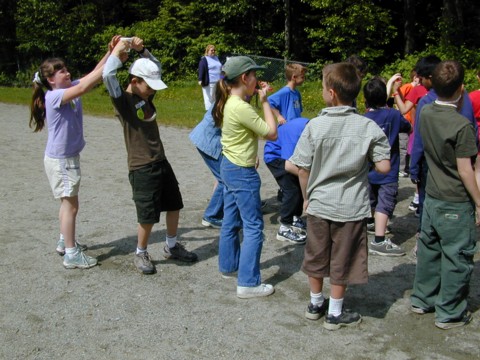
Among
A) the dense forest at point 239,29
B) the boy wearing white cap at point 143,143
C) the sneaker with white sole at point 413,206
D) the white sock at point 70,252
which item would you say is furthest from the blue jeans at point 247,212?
the dense forest at point 239,29

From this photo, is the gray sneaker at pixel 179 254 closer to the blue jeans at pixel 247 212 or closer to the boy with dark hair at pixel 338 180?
the blue jeans at pixel 247 212

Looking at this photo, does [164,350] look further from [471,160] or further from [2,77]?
[2,77]

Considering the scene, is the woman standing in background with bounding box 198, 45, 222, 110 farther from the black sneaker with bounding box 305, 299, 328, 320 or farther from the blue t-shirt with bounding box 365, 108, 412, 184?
the black sneaker with bounding box 305, 299, 328, 320

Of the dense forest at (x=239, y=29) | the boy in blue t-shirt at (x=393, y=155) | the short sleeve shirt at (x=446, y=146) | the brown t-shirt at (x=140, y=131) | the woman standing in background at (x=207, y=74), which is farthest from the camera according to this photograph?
the dense forest at (x=239, y=29)

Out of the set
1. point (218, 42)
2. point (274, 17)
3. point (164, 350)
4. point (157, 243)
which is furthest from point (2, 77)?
point (164, 350)

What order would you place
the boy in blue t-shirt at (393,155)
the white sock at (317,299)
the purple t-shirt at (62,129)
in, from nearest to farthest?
1. the white sock at (317,299)
2. the purple t-shirt at (62,129)
3. the boy in blue t-shirt at (393,155)

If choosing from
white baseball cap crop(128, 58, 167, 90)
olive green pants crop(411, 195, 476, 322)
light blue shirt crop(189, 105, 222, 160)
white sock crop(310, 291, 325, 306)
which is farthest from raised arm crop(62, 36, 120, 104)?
olive green pants crop(411, 195, 476, 322)

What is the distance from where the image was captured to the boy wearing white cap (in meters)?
4.53

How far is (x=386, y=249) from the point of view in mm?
5434

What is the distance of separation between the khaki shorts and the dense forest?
17345 mm

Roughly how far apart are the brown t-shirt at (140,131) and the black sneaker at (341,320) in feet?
6.54

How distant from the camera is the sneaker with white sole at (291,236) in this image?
5738mm

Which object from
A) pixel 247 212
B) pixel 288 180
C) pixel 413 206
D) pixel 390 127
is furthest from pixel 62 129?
pixel 413 206

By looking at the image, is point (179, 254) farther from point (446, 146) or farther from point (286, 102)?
point (446, 146)
